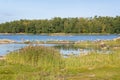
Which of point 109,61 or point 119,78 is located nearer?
point 119,78

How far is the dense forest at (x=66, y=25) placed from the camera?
169375 millimetres

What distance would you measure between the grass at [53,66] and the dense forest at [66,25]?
445ft

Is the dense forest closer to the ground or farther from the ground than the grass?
closer to the ground

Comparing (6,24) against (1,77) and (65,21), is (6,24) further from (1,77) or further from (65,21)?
(1,77)

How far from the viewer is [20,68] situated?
24.9 m

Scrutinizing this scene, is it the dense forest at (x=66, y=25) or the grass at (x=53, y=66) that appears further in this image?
the dense forest at (x=66, y=25)

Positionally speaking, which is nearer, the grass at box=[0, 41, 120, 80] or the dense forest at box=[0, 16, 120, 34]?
the grass at box=[0, 41, 120, 80]

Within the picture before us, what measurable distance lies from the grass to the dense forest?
136m

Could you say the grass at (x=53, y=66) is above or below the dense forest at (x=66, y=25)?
above

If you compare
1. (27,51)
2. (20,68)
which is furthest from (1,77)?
(27,51)

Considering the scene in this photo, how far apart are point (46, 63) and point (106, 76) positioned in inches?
263

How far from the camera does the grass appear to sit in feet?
69.4

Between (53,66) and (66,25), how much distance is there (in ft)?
494

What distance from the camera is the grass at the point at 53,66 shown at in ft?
69.4
